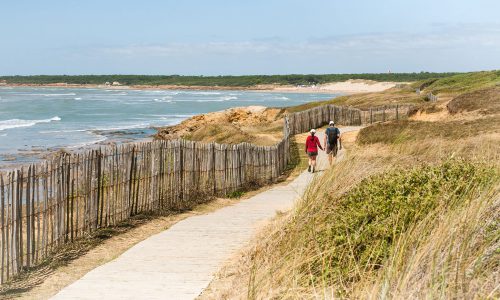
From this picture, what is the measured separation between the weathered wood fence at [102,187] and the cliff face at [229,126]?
12.6m

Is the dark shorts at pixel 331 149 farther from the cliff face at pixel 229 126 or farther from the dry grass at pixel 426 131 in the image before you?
the cliff face at pixel 229 126

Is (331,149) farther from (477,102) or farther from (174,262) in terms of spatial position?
(477,102)

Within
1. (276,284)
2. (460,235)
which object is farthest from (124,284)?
(460,235)

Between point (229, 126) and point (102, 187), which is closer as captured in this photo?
point (102, 187)

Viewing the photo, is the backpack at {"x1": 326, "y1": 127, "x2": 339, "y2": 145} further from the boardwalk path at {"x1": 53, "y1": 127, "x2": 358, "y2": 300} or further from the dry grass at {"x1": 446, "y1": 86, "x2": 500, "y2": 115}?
the dry grass at {"x1": 446, "y1": 86, "x2": 500, "y2": 115}

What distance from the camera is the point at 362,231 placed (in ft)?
23.0

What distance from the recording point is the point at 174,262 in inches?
344

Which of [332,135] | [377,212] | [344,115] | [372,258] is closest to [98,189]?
[377,212]

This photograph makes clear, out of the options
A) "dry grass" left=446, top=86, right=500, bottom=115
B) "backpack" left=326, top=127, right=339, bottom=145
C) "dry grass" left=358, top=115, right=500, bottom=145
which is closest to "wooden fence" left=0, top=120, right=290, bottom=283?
"backpack" left=326, top=127, right=339, bottom=145

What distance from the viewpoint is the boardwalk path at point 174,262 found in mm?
7477

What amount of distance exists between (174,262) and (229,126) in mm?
24285

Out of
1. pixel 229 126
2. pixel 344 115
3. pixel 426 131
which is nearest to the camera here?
pixel 426 131

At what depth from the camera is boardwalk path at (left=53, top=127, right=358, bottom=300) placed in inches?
Result: 294

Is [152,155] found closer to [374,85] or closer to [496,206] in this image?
[496,206]
